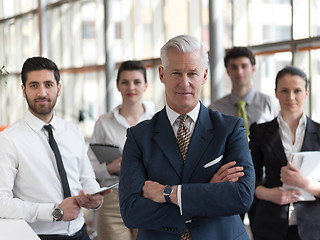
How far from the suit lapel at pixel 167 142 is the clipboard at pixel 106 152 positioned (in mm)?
1452

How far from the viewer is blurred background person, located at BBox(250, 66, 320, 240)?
2.82 meters

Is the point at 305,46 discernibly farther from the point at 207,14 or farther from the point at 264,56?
the point at 207,14

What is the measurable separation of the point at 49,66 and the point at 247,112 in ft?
6.08

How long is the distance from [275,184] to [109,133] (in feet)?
4.94

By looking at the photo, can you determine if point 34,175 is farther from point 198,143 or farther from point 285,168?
point 285,168

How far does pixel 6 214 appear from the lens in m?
2.40

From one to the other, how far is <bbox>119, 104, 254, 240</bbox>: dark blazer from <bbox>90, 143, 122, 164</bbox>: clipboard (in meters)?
1.41

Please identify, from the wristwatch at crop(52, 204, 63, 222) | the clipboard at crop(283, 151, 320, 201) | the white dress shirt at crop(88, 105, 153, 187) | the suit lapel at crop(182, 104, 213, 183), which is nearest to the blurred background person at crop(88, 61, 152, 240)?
the white dress shirt at crop(88, 105, 153, 187)

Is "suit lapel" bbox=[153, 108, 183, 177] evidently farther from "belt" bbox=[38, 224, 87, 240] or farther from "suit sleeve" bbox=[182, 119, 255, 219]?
"belt" bbox=[38, 224, 87, 240]

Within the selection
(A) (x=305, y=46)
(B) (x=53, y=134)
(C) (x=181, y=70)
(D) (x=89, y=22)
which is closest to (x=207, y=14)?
(A) (x=305, y=46)

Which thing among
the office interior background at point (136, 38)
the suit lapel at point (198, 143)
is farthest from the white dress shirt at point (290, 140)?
the office interior background at point (136, 38)

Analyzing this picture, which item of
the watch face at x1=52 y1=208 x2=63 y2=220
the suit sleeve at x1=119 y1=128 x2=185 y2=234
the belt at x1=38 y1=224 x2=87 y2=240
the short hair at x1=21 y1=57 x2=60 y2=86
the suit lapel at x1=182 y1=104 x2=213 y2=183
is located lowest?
the belt at x1=38 y1=224 x2=87 y2=240

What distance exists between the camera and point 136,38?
9.08 meters

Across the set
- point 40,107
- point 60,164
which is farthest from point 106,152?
point 40,107
